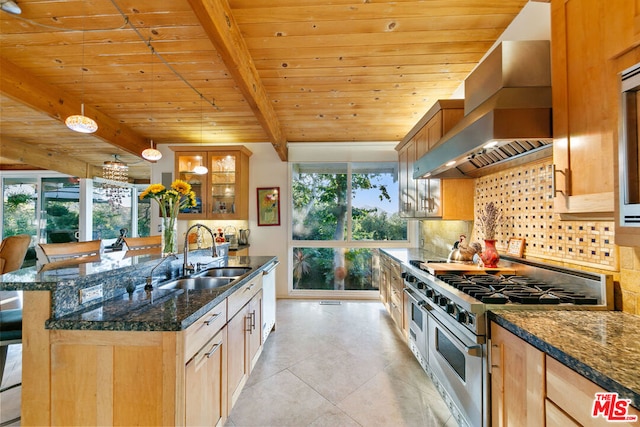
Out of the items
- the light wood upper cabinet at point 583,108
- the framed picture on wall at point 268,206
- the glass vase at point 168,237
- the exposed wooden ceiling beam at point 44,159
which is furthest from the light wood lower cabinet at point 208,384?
the exposed wooden ceiling beam at point 44,159

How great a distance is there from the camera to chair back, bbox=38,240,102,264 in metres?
2.21

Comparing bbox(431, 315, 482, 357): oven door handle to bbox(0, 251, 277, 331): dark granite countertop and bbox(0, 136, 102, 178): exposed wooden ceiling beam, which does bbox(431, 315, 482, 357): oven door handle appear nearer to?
bbox(0, 251, 277, 331): dark granite countertop

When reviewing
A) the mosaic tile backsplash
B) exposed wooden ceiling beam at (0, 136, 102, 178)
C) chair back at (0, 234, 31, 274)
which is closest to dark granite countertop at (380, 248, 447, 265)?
the mosaic tile backsplash

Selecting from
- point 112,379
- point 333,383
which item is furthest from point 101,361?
point 333,383

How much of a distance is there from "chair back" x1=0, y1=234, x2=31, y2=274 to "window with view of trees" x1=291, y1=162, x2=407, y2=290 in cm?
330

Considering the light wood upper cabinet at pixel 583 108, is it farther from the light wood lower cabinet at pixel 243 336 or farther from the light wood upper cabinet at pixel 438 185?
the light wood lower cabinet at pixel 243 336

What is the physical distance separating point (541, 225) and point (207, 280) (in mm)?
2478

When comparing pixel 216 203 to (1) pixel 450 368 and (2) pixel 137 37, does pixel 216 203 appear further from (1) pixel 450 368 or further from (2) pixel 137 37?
(1) pixel 450 368

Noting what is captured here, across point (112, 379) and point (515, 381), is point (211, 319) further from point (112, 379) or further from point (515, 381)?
point (515, 381)

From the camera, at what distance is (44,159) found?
4773 mm

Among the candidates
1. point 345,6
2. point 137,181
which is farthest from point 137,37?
point 137,181

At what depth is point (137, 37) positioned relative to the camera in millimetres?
2426

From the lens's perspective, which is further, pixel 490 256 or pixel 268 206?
pixel 268 206

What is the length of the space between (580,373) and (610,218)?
2.20 feet
